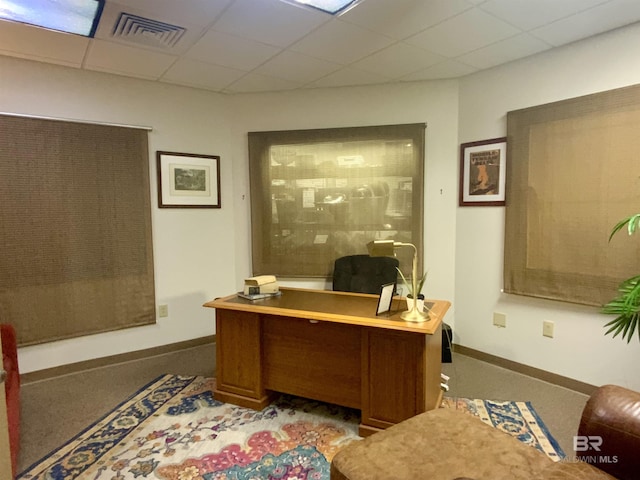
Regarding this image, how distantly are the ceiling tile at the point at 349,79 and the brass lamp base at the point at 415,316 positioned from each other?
2064 mm

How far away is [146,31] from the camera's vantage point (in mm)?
2426

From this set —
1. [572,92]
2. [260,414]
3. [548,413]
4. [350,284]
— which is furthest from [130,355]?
[572,92]

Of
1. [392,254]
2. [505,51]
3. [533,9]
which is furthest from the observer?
[505,51]

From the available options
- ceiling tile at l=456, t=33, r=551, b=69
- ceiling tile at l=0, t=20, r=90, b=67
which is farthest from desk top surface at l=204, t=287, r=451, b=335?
ceiling tile at l=0, t=20, r=90, b=67

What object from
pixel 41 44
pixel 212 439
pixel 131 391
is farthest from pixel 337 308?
pixel 41 44

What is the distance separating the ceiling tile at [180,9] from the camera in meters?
2.09

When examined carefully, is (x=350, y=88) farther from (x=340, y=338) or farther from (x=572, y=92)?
(x=340, y=338)

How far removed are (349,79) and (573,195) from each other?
199 centimetres

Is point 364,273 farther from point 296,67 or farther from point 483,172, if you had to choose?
point 296,67

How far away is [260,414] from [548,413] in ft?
6.05

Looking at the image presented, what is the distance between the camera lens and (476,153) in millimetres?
3225

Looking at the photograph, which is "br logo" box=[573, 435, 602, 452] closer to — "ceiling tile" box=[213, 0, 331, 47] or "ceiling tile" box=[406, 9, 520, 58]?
"ceiling tile" box=[406, 9, 520, 58]

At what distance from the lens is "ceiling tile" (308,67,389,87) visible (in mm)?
3189

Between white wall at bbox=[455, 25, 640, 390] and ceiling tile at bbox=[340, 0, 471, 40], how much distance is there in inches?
40.8
